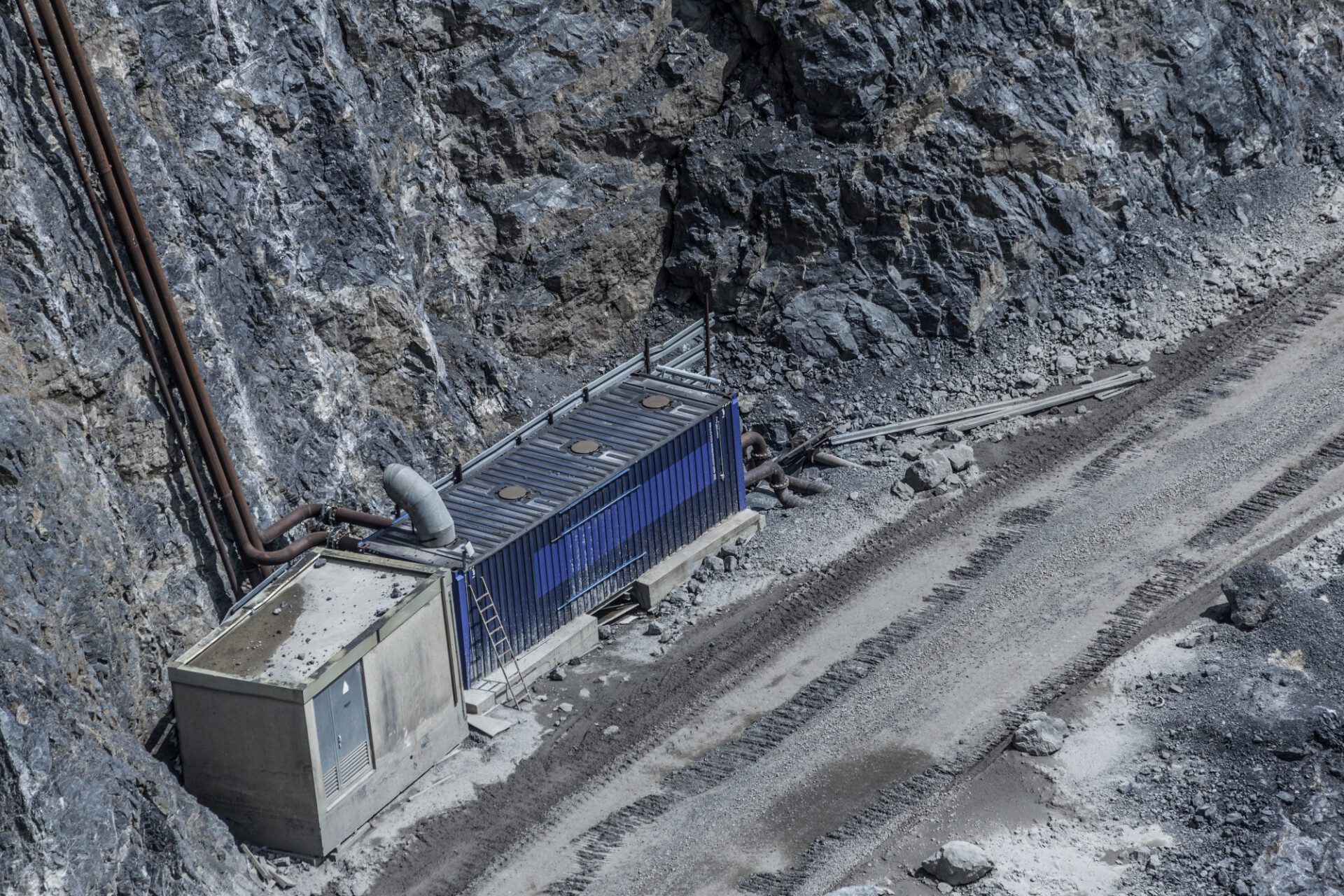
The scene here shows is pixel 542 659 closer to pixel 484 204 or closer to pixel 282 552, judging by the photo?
pixel 282 552

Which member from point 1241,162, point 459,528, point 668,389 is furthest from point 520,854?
point 1241,162

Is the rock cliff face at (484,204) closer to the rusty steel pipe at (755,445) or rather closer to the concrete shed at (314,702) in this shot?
the concrete shed at (314,702)

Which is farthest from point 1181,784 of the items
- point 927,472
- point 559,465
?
point 559,465

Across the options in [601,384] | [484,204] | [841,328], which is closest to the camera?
[601,384]

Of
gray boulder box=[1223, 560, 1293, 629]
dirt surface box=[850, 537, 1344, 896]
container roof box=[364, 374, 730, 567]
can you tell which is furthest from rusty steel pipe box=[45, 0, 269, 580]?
gray boulder box=[1223, 560, 1293, 629]

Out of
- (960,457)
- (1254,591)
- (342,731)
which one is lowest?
(1254,591)

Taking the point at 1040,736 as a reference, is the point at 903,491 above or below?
above

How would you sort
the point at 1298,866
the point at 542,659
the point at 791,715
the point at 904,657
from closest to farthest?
1. the point at 1298,866
2. the point at 791,715
3. the point at 904,657
4. the point at 542,659

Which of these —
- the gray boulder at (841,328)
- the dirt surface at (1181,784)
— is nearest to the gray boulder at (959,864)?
the dirt surface at (1181,784)
